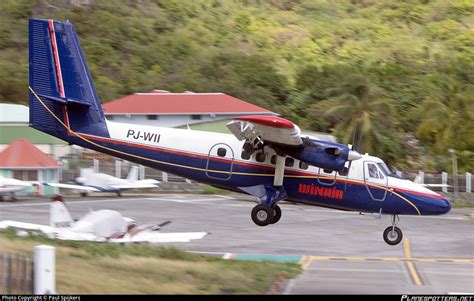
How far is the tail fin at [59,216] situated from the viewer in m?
34.8

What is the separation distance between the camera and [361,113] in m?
64.8

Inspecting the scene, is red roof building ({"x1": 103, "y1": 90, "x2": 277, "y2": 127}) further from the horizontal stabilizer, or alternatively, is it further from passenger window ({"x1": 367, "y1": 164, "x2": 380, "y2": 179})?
passenger window ({"x1": 367, "y1": 164, "x2": 380, "y2": 179})

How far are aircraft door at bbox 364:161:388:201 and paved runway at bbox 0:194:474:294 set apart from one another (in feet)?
9.58

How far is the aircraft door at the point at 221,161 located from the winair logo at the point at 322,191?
227 cm

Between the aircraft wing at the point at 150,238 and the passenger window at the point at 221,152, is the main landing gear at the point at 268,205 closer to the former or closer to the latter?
the passenger window at the point at 221,152

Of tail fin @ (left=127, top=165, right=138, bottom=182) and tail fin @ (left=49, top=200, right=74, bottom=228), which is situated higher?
tail fin @ (left=127, top=165, right=138, bottom=182)

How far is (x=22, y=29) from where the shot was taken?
10050 centimetres

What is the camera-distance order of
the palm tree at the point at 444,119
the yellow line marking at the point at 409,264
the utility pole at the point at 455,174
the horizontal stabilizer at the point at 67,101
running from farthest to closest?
the palm tree at the point at 444,119 < the utility pole at the point at 455,174 < the yellow line marking at the point at 409,264 < the horizontal stabilizer at the point at 67,101

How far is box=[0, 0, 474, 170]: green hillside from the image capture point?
7050 cm

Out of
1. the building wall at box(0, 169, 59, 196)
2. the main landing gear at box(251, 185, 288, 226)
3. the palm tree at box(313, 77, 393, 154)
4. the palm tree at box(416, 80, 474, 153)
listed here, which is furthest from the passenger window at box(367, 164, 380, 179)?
the palm tree at box(416, 80, 474, 153)

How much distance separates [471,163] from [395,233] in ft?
132

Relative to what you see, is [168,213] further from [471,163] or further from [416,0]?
[416,0]

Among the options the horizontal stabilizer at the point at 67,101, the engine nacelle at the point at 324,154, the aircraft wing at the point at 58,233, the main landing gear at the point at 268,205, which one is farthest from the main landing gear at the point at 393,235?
the aircraft wing at the point at 58,233

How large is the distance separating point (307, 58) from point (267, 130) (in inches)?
3159
